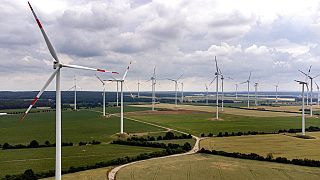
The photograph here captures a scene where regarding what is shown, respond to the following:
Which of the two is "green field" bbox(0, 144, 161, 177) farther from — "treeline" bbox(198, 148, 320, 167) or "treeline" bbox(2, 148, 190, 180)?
"treeline" bbox(198, 148, 320, 167)

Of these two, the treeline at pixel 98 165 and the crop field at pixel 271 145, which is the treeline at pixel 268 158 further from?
the treeline at pixel 98 165

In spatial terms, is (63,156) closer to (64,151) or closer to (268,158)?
(64,151)

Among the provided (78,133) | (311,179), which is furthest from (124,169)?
(78,133)

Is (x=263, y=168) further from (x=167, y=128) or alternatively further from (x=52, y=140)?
(x=167, y=128)

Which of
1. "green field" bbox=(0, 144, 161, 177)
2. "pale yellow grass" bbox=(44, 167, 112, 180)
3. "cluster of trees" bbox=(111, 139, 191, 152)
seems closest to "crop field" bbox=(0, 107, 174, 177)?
"green field" bbox=(0, 144, 161, 177)

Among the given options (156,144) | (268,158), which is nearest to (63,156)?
(156,144)

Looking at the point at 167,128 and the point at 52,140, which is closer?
the point at 52,140
